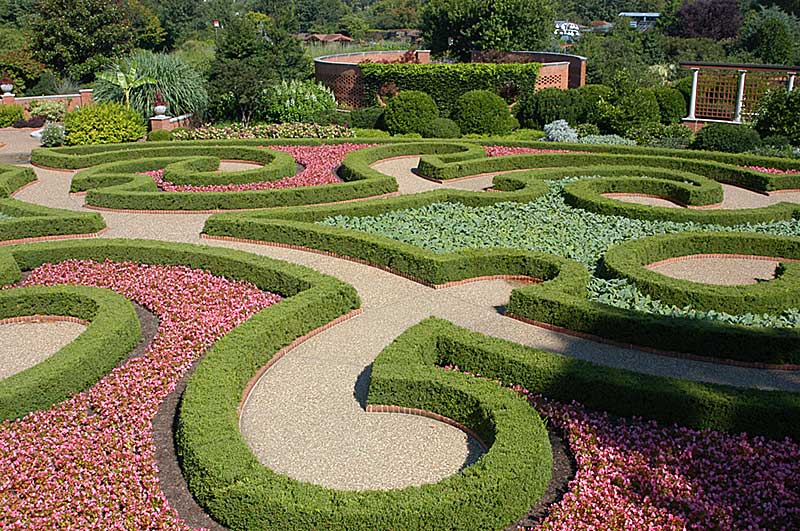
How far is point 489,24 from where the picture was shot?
38.9 m

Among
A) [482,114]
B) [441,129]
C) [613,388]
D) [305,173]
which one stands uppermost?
[482,114]

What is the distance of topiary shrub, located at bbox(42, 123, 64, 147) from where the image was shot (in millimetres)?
22672

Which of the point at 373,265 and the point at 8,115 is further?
the point at 8,115

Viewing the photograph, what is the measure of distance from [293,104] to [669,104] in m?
13.4

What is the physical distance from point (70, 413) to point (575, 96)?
74.7 ft

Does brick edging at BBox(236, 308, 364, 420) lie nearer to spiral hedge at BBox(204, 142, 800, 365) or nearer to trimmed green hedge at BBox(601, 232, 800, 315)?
spiral hedge at BBox(204, 142, 800, 365)

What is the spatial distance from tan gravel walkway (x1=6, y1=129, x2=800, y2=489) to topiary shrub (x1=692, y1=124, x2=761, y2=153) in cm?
1287

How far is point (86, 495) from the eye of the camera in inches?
246

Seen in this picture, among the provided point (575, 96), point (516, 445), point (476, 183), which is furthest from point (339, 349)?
point (575, 96)

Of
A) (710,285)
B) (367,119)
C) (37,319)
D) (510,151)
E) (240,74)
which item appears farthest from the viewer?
(367,119)

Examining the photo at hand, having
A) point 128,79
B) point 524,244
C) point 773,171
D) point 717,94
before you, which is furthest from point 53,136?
point 717,94

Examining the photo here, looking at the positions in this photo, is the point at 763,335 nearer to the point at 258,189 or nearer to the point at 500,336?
the point at 500,336

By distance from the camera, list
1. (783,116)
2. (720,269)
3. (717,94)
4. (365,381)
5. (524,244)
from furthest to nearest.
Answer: (717,94), (783,116), (524,244), (720,269), (365,381)

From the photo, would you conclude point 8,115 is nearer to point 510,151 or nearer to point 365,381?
point 510,151
